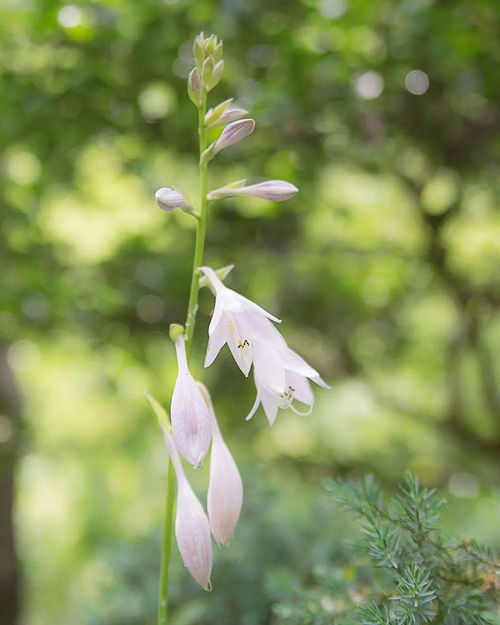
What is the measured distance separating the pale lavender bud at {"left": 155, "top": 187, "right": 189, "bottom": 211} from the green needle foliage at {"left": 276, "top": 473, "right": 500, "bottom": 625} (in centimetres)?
47

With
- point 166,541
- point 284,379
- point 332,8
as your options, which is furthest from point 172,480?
point 332,8

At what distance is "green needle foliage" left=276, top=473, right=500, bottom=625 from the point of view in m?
0.93

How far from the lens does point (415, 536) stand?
3.33ft

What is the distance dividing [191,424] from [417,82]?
182 centimetres

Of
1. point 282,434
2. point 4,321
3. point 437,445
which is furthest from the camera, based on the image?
point 282,434

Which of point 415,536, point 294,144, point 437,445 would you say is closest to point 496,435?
point 437,445

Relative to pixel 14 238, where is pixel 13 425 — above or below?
below

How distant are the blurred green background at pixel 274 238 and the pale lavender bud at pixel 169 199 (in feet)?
2.25

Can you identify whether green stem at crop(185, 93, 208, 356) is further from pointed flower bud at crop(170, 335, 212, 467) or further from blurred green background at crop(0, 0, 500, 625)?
blurred green background at crop(0, 0, 500, 625)

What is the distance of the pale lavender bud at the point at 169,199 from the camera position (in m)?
1.03

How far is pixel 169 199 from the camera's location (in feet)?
3.37

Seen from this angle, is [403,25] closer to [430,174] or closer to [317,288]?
[430,174]

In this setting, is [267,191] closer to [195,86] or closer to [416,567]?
[195,86]

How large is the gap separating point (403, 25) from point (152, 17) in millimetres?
719
